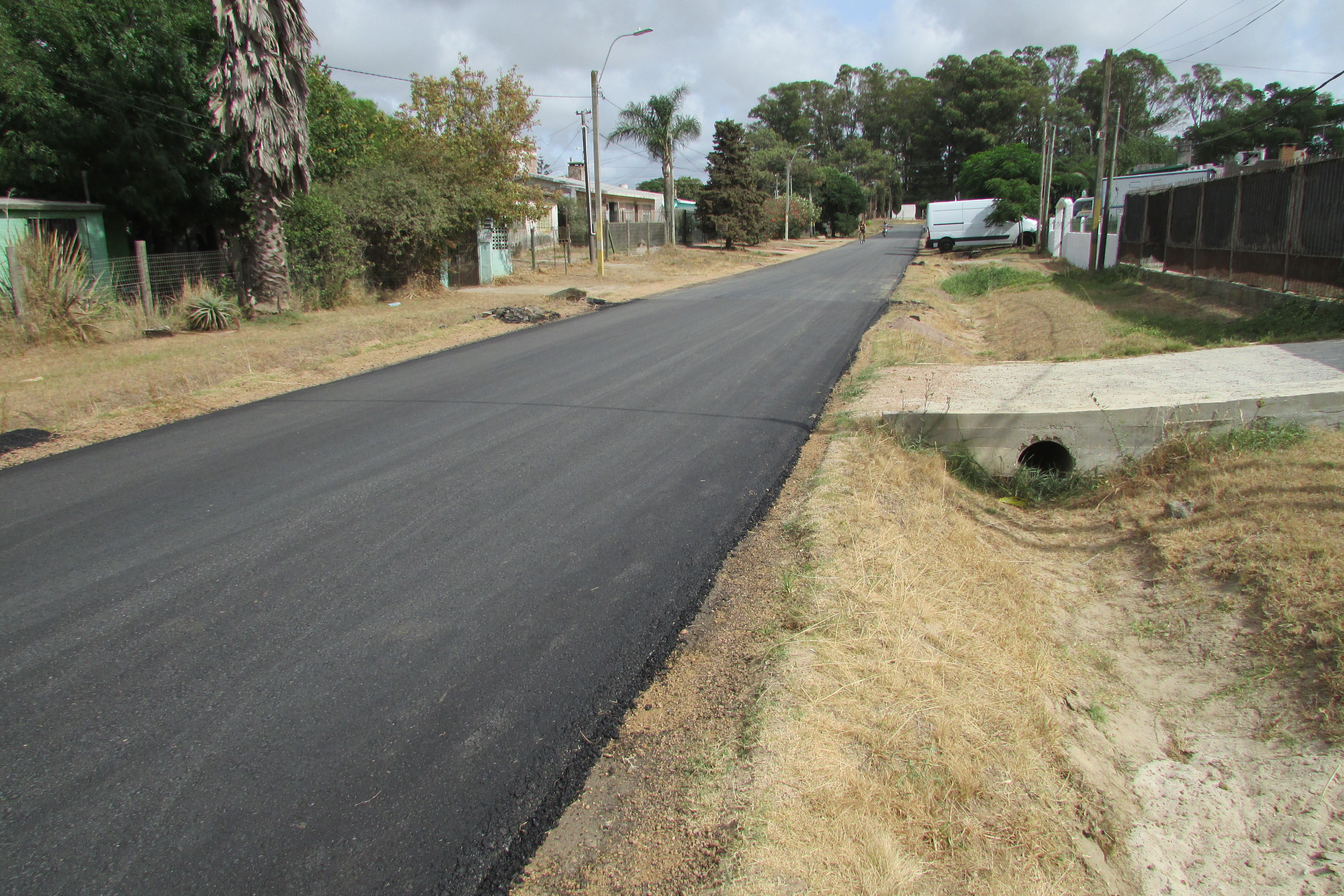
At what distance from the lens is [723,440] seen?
25.4ft

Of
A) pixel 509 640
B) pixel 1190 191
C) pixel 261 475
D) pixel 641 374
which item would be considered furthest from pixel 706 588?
pixel 1190 191

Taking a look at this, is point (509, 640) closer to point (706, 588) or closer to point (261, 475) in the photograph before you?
point (706, 588)

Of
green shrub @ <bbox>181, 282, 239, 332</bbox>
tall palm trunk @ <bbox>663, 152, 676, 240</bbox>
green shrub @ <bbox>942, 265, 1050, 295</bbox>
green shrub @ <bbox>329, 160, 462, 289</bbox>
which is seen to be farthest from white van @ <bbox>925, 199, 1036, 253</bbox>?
green shrub @ <bbox>181, 282, 239, 332</bbox>

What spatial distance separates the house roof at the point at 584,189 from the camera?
39.7 metres

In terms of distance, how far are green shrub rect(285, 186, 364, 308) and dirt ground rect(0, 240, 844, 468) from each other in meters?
0.66

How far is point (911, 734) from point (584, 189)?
4296 centimetres

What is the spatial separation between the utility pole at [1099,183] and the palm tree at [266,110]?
2061 centimetres

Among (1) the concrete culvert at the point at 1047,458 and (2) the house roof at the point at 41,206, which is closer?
(1) the concrete culvert at the point at 1047,458

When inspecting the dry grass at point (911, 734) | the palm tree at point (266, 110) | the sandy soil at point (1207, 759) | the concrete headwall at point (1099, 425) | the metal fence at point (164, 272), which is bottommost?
the sandy soil at point (1207, 759)

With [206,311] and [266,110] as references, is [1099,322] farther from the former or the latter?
[206,311]

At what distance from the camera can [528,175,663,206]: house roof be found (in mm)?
39719

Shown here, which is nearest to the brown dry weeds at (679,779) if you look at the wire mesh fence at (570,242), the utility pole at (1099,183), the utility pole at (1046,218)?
the utility pole at (1099,183)

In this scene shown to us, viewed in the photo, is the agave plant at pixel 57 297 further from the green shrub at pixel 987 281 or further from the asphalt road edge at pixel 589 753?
the green shrub at pixel 987 281

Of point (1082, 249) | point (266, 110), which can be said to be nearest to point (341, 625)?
point (266, 110)
